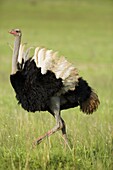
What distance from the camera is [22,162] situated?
20.9ft

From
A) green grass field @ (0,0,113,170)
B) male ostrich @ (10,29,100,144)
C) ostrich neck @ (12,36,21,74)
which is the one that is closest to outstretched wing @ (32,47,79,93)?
male ostrich @ (10,29,100,144)

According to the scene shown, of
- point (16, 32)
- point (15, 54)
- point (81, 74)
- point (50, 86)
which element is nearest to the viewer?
point (50, 86)

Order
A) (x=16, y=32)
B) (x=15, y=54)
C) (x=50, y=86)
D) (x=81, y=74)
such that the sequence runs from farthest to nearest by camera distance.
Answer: (x=81, y=74) < (x=16, y=32) < (x=15, y=54) < (x=50, y=86)

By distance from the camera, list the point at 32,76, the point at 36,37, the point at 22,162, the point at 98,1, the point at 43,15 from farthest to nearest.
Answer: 1. the point at 98,1
2. the point at 43,15
3. the point at 36,37
4. the point at 32,76
5. the point at 22,162

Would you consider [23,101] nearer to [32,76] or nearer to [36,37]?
[32,76]

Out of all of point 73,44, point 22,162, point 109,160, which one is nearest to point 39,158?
point 22,162

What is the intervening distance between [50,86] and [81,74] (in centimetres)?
1374

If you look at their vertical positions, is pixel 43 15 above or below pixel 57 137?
above

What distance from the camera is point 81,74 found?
69.9 ft

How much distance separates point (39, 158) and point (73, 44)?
26862mm

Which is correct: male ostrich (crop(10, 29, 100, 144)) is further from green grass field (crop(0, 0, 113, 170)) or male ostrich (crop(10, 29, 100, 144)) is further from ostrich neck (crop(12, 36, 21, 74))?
green grass field (crop(0, 0, 113, 170))

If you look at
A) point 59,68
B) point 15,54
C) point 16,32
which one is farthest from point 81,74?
point 59,68

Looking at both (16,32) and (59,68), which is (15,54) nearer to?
(16,32)

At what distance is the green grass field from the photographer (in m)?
6.50
